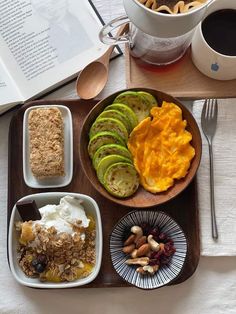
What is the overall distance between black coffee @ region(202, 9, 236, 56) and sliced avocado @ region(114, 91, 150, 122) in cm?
15

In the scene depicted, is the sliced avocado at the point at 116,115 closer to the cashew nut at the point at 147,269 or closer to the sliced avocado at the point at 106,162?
the sliced avocado at the point at 106,162

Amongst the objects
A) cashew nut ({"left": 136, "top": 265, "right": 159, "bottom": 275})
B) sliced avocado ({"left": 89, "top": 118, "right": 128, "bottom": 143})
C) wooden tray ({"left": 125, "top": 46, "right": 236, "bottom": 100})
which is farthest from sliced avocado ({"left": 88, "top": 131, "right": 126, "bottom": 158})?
cashew nut ({"left": 136, "top": 265, "right": 159, "bottom": 275})

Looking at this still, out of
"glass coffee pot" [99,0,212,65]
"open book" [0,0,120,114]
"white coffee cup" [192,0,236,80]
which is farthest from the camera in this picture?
"open book" [0,0,120,114]

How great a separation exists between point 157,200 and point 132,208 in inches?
2.0

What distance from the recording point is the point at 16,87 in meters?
0.99

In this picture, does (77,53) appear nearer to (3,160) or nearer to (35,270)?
(3,160)

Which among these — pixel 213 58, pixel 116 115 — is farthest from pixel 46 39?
pixel 213 58

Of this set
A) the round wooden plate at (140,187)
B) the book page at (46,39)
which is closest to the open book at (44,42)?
the book page at (46,39)

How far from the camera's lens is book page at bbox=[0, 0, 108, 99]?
3.27 feet

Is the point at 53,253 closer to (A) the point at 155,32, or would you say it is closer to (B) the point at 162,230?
(B) the point at 162,230

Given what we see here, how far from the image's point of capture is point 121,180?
36.0 inches

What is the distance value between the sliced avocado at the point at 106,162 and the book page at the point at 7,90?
8.2 inches

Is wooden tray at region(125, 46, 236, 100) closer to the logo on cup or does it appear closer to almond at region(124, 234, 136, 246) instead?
the logo on cup

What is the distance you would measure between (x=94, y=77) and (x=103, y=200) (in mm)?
231
